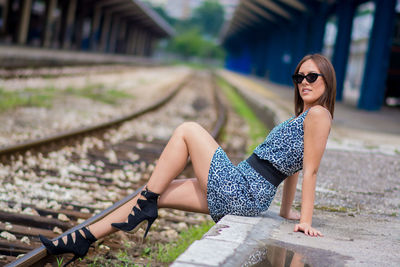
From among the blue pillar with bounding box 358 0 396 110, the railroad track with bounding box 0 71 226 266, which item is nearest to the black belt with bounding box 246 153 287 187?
the railroad track with bounding box 0 71 226 266

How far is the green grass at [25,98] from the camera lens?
10482mm

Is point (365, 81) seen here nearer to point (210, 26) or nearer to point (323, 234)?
point (323, 234)

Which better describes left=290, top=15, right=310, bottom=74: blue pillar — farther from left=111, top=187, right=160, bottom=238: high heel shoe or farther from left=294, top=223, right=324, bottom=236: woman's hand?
left=111, top=187, right=160, bottom=238: high heel shoe

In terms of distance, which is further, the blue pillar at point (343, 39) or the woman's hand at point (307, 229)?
the blue pillar at point (343, 39)

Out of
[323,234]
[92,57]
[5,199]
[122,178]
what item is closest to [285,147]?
[323,234]

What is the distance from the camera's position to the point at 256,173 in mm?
3148

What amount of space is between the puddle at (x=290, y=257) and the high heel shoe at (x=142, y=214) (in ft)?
2.62

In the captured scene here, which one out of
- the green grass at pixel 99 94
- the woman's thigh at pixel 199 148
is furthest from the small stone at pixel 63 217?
the green grass at pixel 99 94

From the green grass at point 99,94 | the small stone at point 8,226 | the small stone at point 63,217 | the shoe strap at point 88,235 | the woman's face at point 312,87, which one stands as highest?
the woman's face at point 312,87

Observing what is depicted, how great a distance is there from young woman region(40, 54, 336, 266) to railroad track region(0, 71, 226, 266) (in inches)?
18.2

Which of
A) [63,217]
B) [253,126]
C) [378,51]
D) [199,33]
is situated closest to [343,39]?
[378,51]

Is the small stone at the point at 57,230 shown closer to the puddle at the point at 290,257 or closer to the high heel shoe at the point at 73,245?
the high heel shoe at the point at 73,245

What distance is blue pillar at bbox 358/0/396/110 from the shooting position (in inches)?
581

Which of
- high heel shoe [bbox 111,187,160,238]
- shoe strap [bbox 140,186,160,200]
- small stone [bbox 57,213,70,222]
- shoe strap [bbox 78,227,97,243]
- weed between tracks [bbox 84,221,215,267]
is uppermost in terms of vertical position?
shoe strap [bbox 140,186,160,200]
